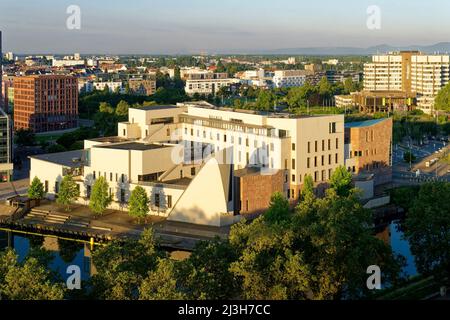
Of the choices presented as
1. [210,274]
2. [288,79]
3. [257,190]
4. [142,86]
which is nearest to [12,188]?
[257,190]

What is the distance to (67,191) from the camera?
20938 mm

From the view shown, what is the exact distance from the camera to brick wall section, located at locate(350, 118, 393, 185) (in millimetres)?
24312

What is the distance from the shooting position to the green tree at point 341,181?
20797 millimetres

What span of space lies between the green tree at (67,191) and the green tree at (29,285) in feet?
34.7

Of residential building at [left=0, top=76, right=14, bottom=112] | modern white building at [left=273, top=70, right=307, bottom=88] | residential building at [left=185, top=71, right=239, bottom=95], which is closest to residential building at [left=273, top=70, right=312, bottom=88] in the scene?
modern white building at [left=273, top=70, right=307, bottom=88]

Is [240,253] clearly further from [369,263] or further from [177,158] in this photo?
[177,158]

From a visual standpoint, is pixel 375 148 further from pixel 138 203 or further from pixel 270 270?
pixel 270 270

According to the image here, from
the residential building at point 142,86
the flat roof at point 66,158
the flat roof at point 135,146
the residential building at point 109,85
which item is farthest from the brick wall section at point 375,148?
the residential building at point 142,86

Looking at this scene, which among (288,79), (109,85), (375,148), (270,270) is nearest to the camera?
(270,270)

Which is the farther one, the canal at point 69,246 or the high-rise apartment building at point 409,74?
the high-rise apartment building at point 409,74

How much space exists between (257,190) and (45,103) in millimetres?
24015

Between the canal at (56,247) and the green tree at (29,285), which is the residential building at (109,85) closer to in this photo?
the canal at (56,247)

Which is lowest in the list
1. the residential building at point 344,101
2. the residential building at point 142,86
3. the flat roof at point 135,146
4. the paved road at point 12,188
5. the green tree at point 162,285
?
the paved road at point 12,188
